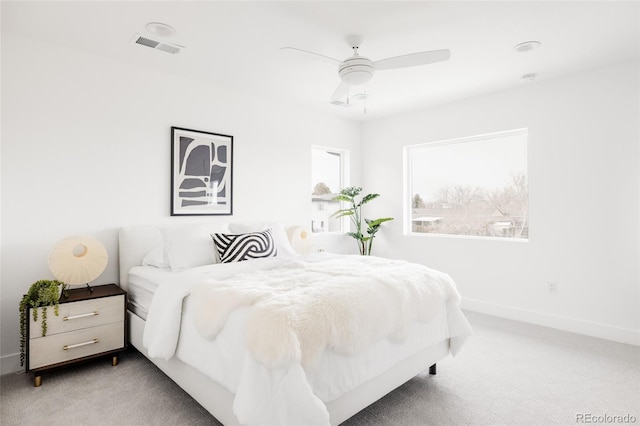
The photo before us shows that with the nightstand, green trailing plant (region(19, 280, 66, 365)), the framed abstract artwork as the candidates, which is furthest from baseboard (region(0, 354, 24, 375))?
the framed abstract artwork

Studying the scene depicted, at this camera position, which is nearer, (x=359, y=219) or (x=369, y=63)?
(x=369, y=63)

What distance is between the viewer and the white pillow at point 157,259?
3.01 metres

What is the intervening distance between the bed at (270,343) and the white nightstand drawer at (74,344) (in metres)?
0.14

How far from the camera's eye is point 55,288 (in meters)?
2.52

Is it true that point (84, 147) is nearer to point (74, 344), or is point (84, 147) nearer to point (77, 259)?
point (77, 259)

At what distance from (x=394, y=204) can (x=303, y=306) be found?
365 centimetres

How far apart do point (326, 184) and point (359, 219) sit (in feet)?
2.35

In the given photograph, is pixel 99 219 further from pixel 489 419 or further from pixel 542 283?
pixel 542 283

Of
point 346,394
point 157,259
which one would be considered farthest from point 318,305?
point 157,259

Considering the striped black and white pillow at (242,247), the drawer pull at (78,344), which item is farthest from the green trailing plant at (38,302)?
the striped black and white pillow at (242,247)

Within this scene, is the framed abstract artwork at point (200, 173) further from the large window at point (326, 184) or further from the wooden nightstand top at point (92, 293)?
the large window at point (326, 184)

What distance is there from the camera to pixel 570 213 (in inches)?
143

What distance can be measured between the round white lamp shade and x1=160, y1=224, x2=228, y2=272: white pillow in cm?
50

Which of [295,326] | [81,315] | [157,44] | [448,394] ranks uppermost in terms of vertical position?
[157,44]
